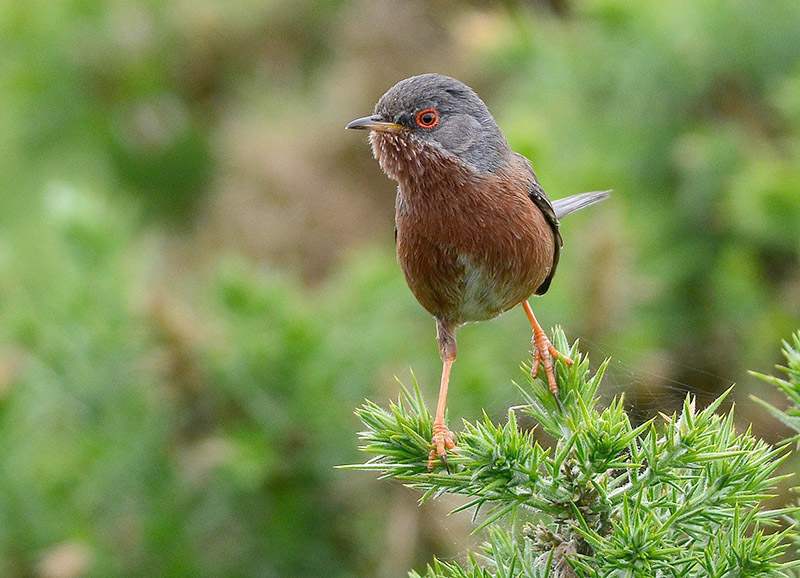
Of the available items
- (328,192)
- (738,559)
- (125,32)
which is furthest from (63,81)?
(738,559)

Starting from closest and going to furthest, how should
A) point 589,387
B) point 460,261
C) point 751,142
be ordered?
point 589,387 → point 460,261 → point 751,142

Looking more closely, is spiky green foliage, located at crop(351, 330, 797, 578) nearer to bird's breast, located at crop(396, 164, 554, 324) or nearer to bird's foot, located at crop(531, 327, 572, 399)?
bird's foot, located at crop(531, 327, 572, 399)

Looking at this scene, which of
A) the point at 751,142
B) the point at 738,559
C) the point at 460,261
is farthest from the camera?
the point at 751,142

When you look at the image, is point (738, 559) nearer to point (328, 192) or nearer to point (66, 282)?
point (66, 282)

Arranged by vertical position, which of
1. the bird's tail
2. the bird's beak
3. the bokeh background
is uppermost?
the bird's beak

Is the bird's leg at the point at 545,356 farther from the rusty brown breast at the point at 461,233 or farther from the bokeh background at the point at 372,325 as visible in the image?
the bokeh background at the point at 372,325

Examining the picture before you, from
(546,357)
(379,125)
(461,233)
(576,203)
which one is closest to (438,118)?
(379,125)

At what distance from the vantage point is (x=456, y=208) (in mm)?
1968

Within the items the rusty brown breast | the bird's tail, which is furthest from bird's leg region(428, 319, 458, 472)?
the bird's tail

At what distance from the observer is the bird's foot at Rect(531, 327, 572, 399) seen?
1598mm

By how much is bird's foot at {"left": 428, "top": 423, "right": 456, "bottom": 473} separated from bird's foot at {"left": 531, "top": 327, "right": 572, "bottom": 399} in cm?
20

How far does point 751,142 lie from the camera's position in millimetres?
4023

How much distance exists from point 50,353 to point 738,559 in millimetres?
2790

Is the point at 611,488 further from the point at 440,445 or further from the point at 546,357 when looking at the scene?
the point at 546,357
